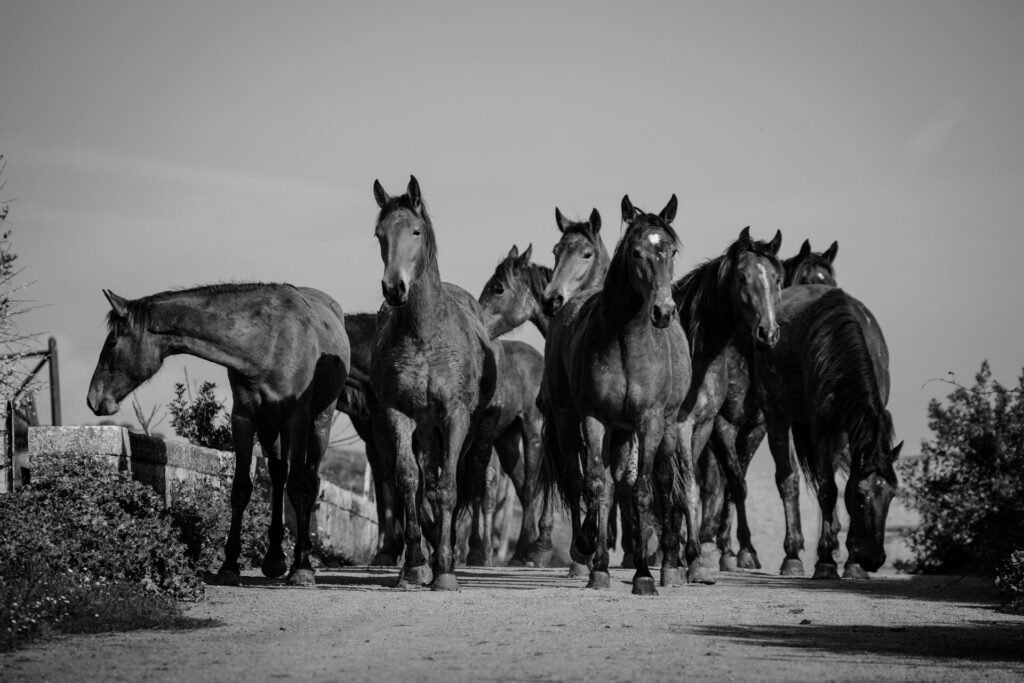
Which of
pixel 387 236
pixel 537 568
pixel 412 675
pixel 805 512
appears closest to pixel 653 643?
pixel 412 675

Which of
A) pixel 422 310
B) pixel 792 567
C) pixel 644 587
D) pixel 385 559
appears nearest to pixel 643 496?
pixel 644 587

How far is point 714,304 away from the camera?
13273mm

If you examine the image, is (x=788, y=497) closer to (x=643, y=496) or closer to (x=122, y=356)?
(x=643, y=496)

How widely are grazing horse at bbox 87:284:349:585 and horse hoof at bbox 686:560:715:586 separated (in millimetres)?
3331

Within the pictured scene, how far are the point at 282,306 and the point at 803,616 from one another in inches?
209

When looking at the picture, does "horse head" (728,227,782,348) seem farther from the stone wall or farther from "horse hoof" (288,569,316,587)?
the stone wall

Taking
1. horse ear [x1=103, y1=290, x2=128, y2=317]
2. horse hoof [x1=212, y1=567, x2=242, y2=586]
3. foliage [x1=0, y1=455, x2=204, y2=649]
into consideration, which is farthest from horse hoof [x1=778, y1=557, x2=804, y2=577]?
horse ear [x1=103, y1=290, x2=128, y2=317]

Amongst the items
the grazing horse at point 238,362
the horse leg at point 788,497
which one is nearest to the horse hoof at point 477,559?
the horse leg at point 788,497

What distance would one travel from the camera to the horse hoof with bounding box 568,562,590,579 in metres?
12.8

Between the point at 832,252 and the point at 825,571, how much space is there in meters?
4.96

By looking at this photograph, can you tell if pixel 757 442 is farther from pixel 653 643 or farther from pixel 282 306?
pixel 653 643

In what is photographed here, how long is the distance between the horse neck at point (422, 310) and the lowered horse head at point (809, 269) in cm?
723

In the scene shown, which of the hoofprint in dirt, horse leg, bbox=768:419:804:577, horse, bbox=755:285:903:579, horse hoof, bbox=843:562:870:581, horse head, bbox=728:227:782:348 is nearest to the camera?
the hoofprint in dirt

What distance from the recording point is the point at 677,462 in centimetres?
1261
